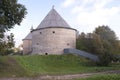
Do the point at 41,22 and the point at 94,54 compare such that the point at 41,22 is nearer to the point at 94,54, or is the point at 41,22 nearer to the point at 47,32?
the point at 47,32

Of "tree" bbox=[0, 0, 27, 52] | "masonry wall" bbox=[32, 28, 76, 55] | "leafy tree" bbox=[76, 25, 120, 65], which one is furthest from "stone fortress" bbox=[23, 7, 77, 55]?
"tree" bbox=[0, 0, 27, 52]

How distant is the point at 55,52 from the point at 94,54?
6.86 m

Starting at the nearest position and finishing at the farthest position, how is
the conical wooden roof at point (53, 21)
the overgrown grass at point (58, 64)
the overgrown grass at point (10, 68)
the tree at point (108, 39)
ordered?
1. the overgrown grass at point (10, 68)
2. the overgrown grass at point (58, 64)
3. the tree at point (108, 39)
4. the conical wooden roof at point (53, 21)

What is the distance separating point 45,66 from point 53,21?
13790 millimetres

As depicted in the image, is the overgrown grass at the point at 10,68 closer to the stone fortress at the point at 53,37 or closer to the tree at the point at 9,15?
the tree at the point at 9,15

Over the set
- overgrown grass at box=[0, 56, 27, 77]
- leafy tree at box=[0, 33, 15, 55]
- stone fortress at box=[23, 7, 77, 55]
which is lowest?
overgrown grass at box=[0, 56, 27, 77]

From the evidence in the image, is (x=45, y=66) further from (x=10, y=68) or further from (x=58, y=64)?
(x=10, y=68)

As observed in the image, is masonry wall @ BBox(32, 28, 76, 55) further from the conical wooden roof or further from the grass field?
the grass field

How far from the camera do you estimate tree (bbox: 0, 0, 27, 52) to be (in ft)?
81.2

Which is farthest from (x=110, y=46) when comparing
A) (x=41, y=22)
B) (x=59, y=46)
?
(x=41, y=22)

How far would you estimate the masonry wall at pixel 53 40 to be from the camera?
145ft

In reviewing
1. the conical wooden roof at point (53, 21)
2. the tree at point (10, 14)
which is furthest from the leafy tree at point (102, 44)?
the tree at point (10, 14)

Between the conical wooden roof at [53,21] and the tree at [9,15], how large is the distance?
19164 millimetres

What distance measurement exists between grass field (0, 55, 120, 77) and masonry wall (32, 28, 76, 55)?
14.6 ft
